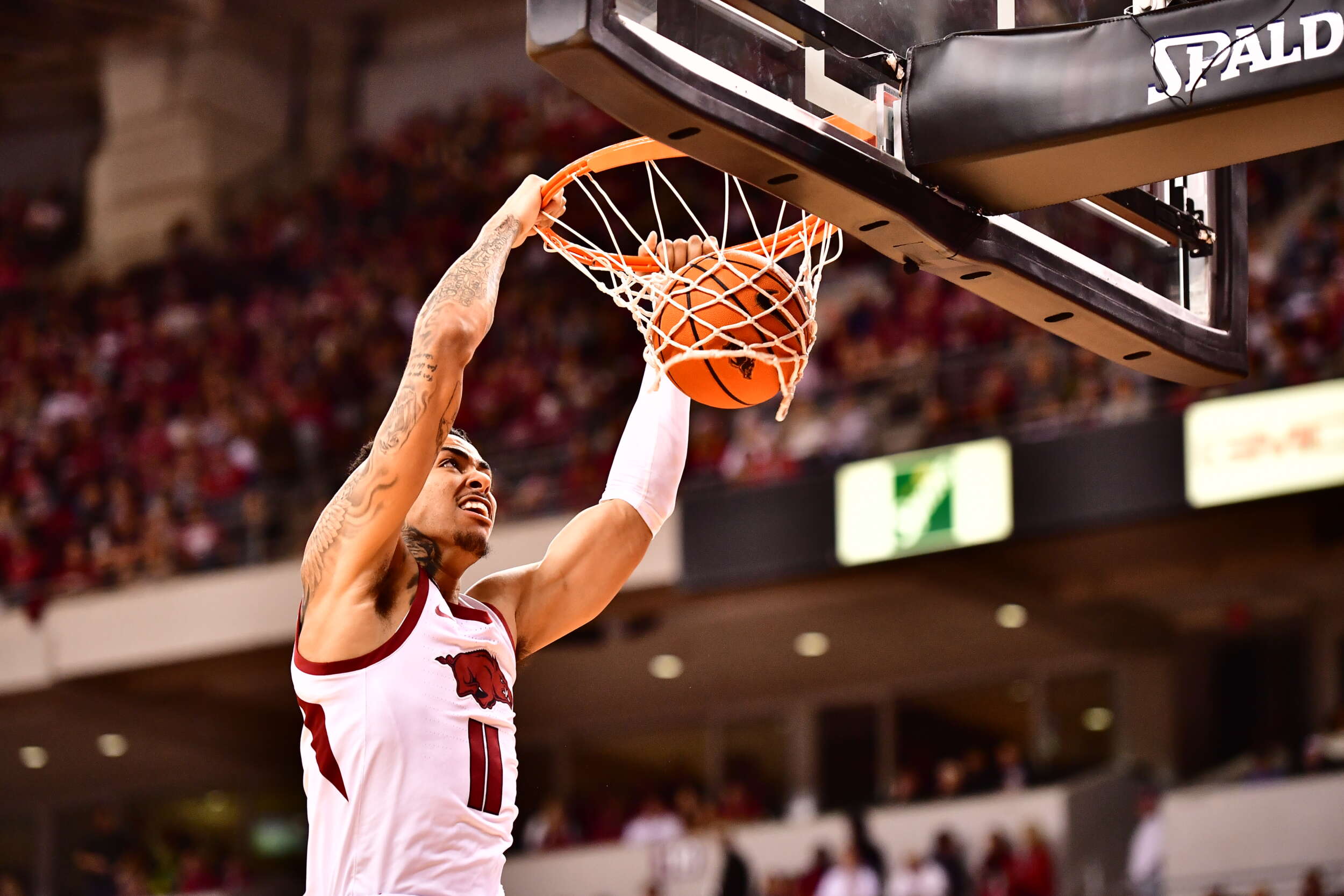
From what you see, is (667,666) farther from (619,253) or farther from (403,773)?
(403,773)

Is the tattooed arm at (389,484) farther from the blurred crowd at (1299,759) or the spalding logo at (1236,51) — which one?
the blurred crowd at (1299,759)

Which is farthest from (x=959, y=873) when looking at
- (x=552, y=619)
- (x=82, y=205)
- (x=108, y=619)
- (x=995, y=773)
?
(x=82, y=205)

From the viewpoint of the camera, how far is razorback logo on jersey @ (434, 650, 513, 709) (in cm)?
409

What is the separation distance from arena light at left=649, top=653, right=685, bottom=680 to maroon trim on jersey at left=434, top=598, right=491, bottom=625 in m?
12.5

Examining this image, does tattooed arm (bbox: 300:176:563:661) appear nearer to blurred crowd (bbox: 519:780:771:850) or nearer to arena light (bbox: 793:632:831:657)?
blurred crowd (bbox: 519:780:771:850)

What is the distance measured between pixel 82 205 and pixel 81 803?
7.16 meters

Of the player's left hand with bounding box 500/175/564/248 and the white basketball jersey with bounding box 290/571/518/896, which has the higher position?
the player's left hand with bounding box 500/175/564/248

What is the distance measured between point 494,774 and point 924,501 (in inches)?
374

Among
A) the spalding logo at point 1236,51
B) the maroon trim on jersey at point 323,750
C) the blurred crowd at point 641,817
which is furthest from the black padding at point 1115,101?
the blurred crowd at point 641,817

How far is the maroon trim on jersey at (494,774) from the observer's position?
4.05 m

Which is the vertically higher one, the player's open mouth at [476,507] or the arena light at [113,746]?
the arena light at [113,746]

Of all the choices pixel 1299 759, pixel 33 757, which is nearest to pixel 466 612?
pixel 1299 759

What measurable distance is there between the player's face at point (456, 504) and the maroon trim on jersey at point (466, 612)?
12cm

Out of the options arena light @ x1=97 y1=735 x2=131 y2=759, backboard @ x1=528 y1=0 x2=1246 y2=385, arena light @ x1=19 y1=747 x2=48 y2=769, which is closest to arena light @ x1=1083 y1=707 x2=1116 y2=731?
Result: arena light @ x1=97 y1=735 x2=131 y2=759
